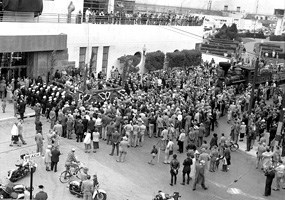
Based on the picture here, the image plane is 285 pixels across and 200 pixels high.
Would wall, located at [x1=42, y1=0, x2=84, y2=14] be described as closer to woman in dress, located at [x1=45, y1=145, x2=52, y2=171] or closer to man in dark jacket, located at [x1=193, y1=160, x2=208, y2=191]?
woman in dress, located at [x1=45, y1=145, x2=52, y2=171]

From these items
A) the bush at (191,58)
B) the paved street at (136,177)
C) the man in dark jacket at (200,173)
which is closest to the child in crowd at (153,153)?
the paved street at (136,177)

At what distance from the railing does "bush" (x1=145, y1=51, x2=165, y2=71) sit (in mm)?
3088

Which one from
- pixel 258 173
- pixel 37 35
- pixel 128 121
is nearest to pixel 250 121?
pixel 258 173

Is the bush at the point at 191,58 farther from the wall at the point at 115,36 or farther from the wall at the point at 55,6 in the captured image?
the wall at the point at 55,6

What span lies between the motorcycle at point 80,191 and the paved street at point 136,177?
0.21 meters

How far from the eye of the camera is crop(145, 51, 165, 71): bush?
41.8m

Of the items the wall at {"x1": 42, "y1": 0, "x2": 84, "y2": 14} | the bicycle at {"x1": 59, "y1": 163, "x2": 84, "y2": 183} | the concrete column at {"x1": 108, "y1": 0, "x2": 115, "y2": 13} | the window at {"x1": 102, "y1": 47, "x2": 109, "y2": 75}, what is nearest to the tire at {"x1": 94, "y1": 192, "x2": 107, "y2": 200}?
the bicycle at {"x1": 59, "y1": 163, "x2": 84, "y2": 183}

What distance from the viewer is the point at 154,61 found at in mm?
42312

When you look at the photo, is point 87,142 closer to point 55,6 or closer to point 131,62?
point 55,6

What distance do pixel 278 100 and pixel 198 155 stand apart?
47.4 ft

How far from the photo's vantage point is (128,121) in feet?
73.9

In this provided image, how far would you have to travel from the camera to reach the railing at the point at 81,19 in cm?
3209

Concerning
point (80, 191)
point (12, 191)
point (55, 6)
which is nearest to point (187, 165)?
point (80, 191)

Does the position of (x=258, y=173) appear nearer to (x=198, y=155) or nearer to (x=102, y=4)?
(x=198, y=155)
